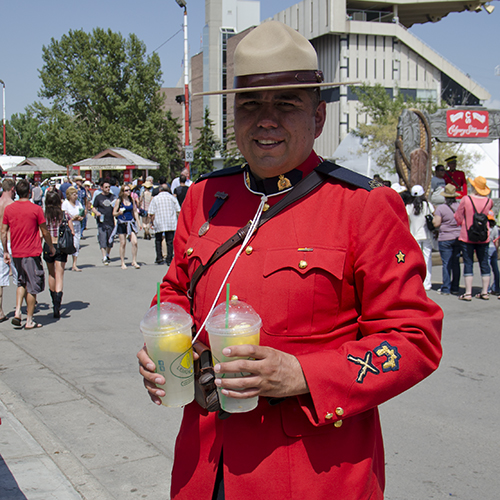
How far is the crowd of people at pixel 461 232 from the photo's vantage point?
9297mm

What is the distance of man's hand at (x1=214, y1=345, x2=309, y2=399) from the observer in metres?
1.45

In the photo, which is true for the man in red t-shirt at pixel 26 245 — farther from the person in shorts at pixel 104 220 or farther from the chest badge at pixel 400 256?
the chest badge at pixel 400 256

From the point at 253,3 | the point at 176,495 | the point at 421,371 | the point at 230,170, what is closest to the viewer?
the point at 421,371

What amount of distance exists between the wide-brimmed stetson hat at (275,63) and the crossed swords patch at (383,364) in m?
0.82

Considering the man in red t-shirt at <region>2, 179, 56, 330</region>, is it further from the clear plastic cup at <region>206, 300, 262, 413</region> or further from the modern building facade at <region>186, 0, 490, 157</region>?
the modern building facade at <region>186, 0, 490, 157</region>

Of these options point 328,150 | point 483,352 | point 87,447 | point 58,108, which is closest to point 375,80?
point 328,150

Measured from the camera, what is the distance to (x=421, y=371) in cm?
159

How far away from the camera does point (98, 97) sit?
179 ft

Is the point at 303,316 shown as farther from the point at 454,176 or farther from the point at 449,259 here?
the point at 454,176

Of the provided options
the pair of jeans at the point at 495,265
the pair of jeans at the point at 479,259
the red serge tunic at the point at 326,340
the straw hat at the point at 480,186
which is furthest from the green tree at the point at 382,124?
the red serge tunic at the point at 326,340

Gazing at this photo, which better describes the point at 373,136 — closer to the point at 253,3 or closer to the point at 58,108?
the point at 58,108

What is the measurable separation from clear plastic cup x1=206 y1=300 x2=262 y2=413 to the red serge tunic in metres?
0.14

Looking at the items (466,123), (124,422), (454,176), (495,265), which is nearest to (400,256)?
(124,422)

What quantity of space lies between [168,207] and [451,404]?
341 inches
